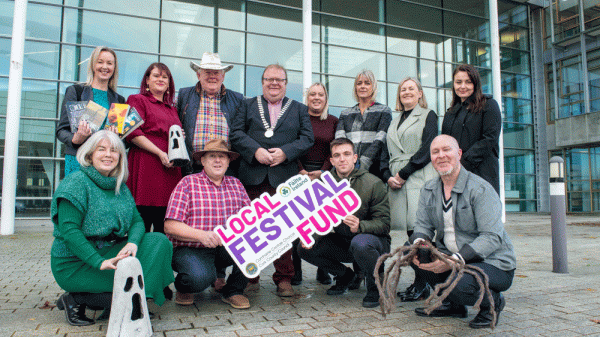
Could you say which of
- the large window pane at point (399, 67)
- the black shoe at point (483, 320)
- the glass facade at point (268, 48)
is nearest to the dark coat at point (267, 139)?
the black shoe at point (483, 320)

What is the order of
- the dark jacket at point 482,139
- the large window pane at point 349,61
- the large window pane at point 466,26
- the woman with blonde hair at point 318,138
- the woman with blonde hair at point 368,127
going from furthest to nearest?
the large window pane at point 466,26 → the large window pane at point 349,61 → the woman with blonde hair at point 318,138 → the woman with blonde hair at point 368,127 → the dark jacket at point 482,139

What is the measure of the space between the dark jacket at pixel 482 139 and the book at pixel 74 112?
10.9ft

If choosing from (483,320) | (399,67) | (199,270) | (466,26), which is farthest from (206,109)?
(466,26)

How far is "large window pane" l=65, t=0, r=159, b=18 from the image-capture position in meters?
12.6

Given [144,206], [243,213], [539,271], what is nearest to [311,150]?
[243,213]

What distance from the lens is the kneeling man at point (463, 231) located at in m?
2.91

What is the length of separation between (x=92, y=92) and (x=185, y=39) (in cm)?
1023

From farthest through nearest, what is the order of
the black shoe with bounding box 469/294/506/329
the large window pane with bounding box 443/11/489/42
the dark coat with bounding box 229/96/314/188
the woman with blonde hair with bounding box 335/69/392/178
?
the large window pane with bounding box 443/11/489/42
the woman with blonde hair with bounding box 335/69/392/178
the dark coat with bounding box 229/96/314/188
the black shoe with bounding box 469/294/506/329

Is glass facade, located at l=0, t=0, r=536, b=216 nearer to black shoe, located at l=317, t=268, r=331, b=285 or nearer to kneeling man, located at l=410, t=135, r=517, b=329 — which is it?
black shoe, located at l=317, t=268, r=331, b=285

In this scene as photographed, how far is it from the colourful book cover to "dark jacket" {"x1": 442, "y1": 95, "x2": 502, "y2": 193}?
2.95 meters

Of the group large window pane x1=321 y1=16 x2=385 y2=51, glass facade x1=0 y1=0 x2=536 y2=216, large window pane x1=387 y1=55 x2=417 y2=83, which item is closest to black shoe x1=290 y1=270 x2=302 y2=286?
glass facade x1=0 y1=0 x2=536 y2=216

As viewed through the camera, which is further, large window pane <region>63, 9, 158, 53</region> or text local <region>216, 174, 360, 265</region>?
large window pane <region>63, 9, 158, 53</region>

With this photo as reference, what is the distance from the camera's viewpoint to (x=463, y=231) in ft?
10.4

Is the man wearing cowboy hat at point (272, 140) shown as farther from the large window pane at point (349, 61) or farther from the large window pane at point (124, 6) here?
the large window pane at point (349, 61)
